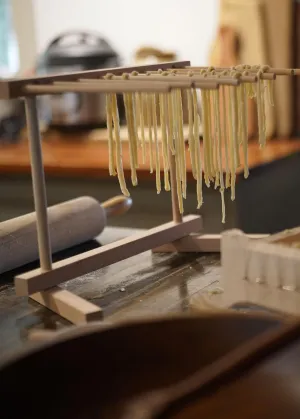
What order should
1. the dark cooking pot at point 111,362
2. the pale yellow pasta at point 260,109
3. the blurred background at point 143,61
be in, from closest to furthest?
the dark cooking pot at point 111,362 < the pale yellow pasta at point 260,109 < the blurred background at point 143,61

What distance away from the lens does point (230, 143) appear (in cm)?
94

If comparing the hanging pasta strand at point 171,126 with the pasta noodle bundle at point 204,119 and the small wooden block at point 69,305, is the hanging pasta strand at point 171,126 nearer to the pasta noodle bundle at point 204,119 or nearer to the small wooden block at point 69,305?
the pasta noodle bundle at point 204,119

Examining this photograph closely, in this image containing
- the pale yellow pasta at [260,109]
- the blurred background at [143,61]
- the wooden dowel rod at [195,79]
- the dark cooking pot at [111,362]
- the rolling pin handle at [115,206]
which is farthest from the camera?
the blurred background at [143,61]

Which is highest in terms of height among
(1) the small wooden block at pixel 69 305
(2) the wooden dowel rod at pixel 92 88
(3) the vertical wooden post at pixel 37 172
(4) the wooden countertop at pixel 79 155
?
(2) the wooden dowel rod at pixel 92 88

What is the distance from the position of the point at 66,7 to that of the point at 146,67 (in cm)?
222

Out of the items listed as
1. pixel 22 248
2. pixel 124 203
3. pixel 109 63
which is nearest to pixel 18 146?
pixel 109 63

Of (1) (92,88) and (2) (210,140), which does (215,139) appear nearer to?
(2) (210,140)

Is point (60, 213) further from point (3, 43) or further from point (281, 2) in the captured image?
point (3, 43)

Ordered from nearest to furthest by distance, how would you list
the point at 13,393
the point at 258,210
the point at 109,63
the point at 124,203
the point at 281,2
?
the point at 13,393 < the point at 124,203 < the point at 258,210 < the point at 281,2 < the point at 109,63

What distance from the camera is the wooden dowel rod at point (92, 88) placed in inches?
33.0

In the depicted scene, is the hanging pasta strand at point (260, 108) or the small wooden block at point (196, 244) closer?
the hanging pasta strand at point (260, 108)

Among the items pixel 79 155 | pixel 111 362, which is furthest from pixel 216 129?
pixel 79 155

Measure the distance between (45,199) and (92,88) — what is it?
0.19 m

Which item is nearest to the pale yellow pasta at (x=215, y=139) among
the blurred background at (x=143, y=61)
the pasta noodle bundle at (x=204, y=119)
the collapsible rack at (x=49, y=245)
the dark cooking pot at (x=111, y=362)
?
the pasta noodle bundle at (x=204, y=119)
